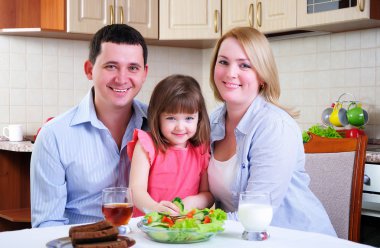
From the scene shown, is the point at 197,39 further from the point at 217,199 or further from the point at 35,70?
the point at 217,199

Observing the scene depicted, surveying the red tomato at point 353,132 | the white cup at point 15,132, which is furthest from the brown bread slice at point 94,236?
the white cup at point 15,132

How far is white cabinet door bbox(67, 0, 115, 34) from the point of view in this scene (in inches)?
153

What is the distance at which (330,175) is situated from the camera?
2.24 m

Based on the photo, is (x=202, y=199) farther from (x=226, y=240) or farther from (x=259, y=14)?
(x=259, y=14)

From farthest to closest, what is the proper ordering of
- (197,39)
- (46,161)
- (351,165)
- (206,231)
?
(197,39)
(351,165)
(46,161)
(206,231)

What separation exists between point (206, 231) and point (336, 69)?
2.53 m

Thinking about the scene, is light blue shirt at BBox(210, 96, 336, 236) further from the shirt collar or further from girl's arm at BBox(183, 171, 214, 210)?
girl's arm at BBox(183, 171, 214, 210)

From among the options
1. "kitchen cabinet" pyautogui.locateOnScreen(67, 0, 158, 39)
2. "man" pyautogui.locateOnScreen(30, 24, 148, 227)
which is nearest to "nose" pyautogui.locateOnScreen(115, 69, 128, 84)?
"man" pyautogui.locateOnScreen(30, 24, 148, 227)

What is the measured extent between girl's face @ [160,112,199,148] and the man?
155 mm

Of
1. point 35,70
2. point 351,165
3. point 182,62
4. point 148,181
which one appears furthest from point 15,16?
point 351,165

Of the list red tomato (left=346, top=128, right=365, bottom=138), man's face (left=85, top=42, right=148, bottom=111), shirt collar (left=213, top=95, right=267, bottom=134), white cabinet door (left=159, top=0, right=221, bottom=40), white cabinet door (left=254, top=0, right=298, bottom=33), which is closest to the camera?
shirt collar (left=213, top=95, right=267, bottom=134)

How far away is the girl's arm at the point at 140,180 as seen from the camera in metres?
1.92

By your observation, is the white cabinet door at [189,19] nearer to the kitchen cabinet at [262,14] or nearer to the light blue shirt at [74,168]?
the kitchen cabinet at [262,14]

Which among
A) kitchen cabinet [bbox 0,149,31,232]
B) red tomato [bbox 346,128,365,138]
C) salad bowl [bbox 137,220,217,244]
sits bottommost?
kitchen cabinet [bbox 0,149,31,232]
